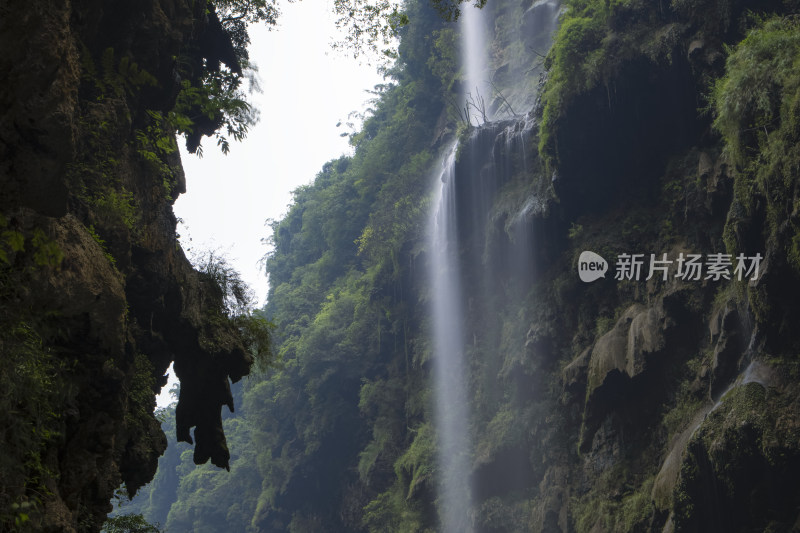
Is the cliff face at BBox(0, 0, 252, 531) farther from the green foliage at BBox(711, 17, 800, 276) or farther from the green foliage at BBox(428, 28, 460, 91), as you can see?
the green foliage at BBox(428, 28, 460, 91)

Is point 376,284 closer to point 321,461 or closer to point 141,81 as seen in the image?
point 321,461

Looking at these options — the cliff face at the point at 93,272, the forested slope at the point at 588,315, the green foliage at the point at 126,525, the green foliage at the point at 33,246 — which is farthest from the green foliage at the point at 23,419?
the forested slope at the point at 588,315

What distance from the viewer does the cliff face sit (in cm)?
410

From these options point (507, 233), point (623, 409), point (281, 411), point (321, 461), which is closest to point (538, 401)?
point (623, 409)

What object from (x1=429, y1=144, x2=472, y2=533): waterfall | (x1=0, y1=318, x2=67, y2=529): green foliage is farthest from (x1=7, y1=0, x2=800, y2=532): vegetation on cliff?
(x1=429, y1=144, x2=472, y2=533): waterfall

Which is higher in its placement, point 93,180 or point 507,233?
point 507,233

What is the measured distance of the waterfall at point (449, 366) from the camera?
1927cm

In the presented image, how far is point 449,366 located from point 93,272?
18567mm

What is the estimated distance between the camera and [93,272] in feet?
16.5

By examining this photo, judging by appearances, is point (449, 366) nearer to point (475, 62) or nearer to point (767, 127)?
point (767, 127)

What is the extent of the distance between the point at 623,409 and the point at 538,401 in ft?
12.8

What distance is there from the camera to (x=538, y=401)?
17641mm

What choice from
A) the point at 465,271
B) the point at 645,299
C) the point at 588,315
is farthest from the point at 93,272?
the point at 465,271

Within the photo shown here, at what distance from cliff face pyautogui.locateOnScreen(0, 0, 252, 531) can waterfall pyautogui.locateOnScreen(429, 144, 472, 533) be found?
12101mm
